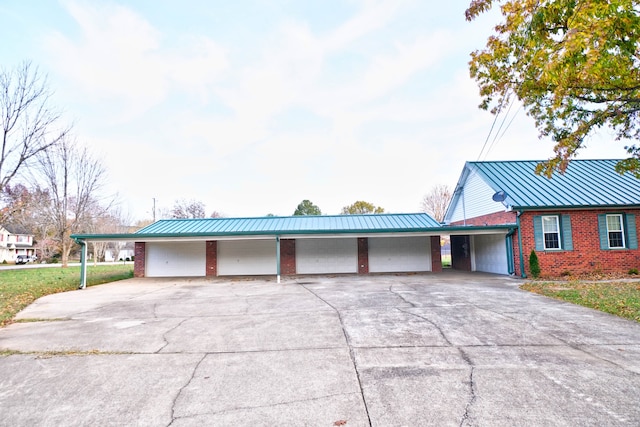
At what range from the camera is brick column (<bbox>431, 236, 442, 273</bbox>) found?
18531 mm

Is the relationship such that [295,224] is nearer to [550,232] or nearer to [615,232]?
[550,232]

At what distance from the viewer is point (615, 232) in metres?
14.8

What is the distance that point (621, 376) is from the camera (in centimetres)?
394

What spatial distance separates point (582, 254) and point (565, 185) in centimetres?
371

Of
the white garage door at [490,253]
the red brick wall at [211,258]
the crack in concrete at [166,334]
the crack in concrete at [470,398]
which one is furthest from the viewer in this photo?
the red brick wall at [211,258]

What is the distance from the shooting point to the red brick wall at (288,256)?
1867 cm

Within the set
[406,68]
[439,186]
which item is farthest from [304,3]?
[439,186]

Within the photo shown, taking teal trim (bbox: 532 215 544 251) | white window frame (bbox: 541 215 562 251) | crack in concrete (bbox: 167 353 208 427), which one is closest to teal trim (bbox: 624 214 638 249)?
white window frame (bbox: 541 215 562 251)

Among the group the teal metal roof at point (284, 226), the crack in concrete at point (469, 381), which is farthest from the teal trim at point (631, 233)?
the crack in concrete at point (469, 381)

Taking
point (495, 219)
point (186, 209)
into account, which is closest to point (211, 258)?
point (495, 219)

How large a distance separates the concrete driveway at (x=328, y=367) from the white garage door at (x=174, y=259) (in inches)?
423

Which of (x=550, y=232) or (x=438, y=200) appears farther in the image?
(x=438, y=200)

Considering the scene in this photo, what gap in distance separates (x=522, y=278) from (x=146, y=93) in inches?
800

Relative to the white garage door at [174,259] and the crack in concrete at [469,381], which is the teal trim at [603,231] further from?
the white garage door at [174,259]
